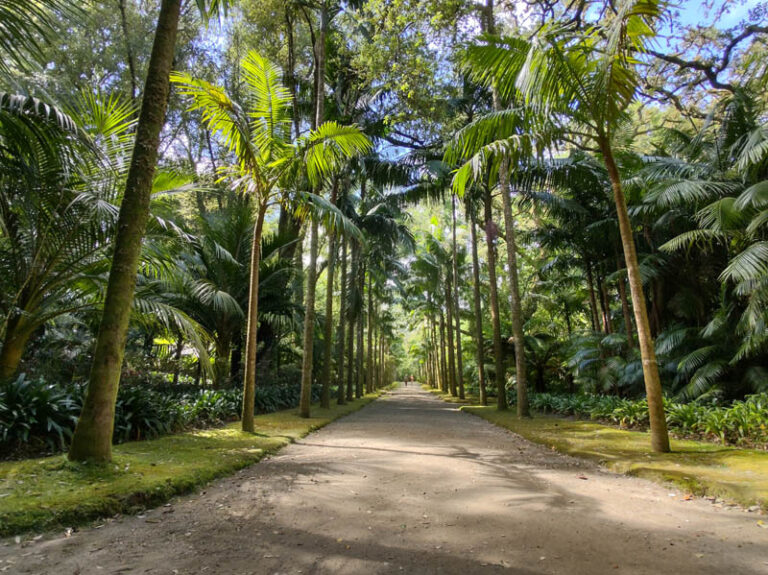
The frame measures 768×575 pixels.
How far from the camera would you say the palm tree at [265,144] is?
7676 millimetres

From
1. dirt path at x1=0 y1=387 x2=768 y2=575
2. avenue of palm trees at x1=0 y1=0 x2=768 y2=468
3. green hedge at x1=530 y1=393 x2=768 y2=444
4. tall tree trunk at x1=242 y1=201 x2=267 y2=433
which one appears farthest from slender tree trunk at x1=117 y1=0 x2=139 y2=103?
green hedge at x1=530 y1=393 x2=768 y2=444

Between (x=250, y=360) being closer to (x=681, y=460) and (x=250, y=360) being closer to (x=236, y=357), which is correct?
(x=681, y=460)

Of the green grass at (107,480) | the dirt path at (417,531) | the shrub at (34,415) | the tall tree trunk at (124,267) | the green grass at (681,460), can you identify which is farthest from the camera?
the shrub at (34,415)

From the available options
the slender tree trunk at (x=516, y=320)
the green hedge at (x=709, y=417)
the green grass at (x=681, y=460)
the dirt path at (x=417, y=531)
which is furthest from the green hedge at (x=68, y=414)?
the green hedge at (x=709, y=417)

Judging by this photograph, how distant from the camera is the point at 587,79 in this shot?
6352mm

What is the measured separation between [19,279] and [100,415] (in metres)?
3.39

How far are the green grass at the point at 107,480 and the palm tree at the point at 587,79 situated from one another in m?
5.64

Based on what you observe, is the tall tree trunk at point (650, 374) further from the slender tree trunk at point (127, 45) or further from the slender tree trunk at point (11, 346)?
the slender tree trunk at point (127, 45)

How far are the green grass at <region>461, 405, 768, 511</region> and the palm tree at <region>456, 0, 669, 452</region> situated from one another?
533mm

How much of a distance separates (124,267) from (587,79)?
21.5 ft

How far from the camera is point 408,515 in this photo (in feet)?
11.4

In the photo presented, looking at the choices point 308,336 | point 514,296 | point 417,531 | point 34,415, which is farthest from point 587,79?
point 34,415

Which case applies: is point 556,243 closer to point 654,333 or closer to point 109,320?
point 654,333

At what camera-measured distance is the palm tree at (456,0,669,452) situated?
5926 mm
